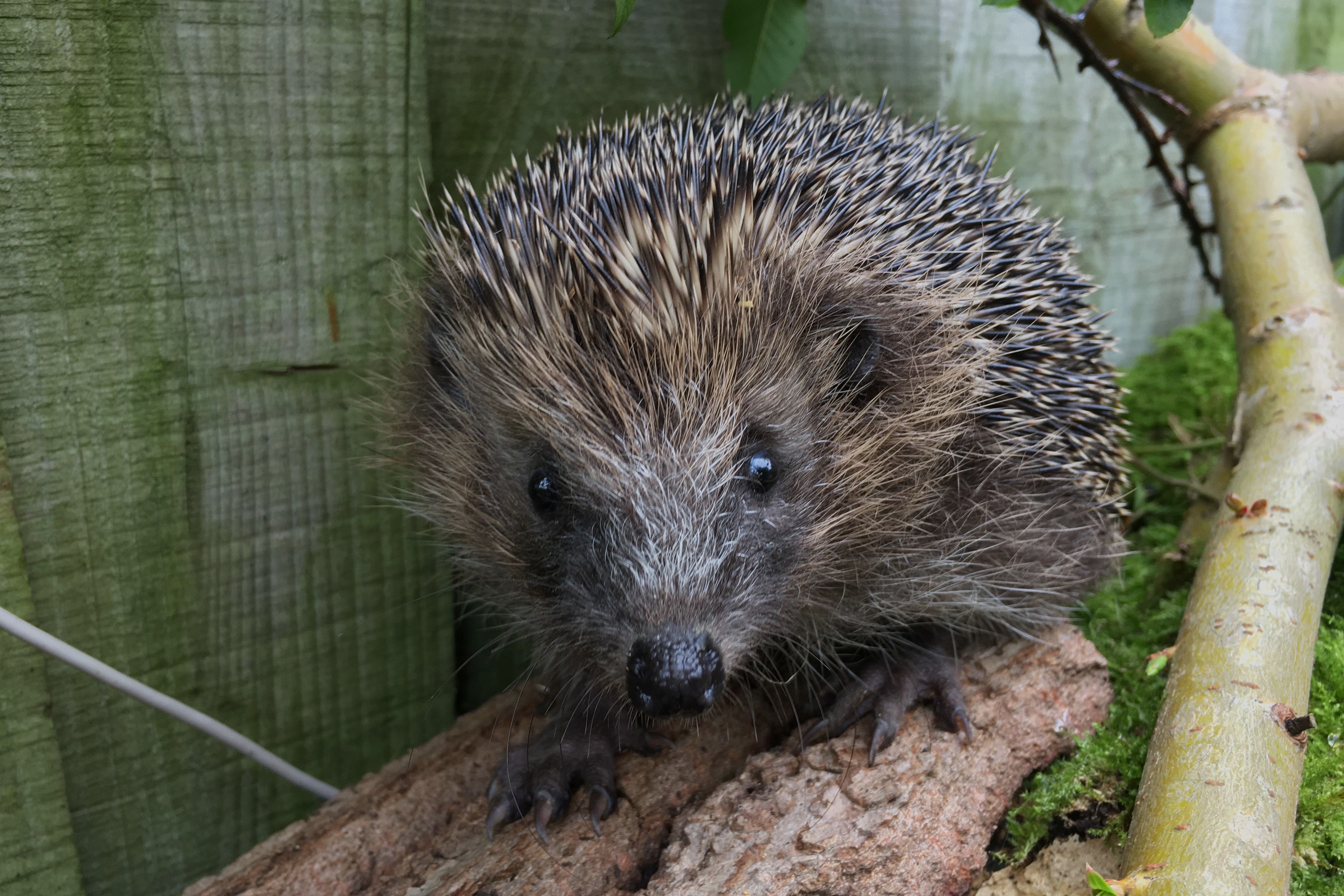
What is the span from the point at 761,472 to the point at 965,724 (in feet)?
2.70

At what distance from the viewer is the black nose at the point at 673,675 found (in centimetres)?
195

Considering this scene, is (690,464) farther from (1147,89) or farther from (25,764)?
(1147,89)

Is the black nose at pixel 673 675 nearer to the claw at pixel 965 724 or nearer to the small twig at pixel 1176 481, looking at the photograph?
the claw at pixel 965 724

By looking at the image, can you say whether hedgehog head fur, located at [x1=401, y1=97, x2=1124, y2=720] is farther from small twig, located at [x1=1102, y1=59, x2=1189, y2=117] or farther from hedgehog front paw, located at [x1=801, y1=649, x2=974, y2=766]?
small twig, located at [x1=1102, y1=59, x2=1189, y2=117]

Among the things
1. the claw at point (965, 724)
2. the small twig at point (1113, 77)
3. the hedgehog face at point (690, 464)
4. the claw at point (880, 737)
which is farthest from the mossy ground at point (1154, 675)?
the small twig at point (1113, 77)

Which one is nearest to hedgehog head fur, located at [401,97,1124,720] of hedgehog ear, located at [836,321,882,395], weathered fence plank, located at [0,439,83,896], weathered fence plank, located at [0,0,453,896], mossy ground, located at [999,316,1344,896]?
hedgehog ear, located at [836,321,882,395]

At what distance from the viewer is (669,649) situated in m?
1.98

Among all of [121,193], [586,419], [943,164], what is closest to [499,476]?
[586,419]

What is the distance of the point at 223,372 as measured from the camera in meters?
2.76

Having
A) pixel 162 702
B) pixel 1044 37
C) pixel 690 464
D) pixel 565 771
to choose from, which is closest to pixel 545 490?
pixel 690 464

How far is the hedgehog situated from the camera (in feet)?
7.25

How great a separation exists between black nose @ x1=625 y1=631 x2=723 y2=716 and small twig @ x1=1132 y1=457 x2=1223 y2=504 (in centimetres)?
170

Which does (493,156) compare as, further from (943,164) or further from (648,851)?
(648,851)

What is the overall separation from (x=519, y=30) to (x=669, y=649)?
2.09 metres
